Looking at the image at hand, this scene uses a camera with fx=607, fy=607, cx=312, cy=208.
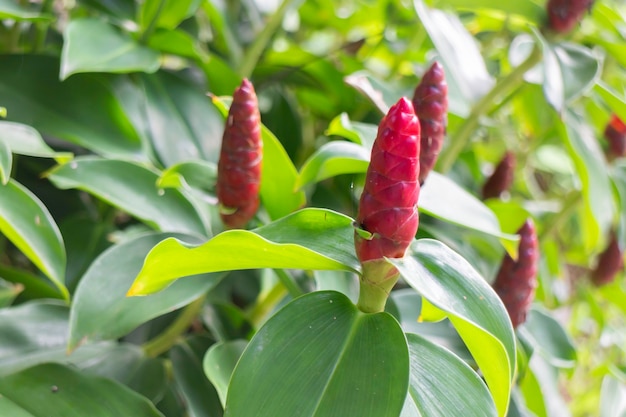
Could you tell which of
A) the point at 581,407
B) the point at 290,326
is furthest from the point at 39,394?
the point at 581,407

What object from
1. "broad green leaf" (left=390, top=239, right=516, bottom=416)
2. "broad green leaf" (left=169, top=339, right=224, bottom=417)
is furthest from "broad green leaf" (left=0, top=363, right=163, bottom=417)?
"broad green leaf" (left=390, top=239, right=516, bottom=416)

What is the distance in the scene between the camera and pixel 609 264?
0.96 m

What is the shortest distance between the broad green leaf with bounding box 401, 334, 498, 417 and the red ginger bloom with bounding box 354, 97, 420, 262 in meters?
0.08

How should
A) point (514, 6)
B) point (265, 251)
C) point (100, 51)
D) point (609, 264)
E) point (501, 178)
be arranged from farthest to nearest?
point (609, 264)
point (501, 178)
point (514, 6)
point (100, 51)
point (265, 251)

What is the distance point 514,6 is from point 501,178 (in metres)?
0.24

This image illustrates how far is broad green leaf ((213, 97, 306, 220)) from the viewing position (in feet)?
1.79

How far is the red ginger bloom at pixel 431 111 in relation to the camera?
497mm

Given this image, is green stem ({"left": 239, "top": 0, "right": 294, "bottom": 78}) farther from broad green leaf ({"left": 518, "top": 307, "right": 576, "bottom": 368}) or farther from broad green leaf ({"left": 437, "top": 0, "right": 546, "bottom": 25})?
broad green leaf ({"left": 518, "top": 307, "right": 576, "bottom": 368})

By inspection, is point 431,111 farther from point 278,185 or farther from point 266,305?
point 266,305

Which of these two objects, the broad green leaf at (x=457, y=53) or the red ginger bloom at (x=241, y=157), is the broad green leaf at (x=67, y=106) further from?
the broad green leaf at (x=457, y=53)

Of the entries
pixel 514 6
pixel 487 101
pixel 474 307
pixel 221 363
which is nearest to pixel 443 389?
pixel 474 307

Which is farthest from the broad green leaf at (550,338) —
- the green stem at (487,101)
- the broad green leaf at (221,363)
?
the broad green leaf at (221,363)

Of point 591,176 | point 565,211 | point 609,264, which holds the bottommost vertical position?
point 609,264

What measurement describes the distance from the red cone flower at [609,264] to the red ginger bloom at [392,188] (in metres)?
0.70
